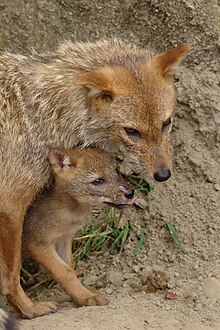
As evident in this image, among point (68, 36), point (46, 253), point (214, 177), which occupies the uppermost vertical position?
point (68, 36)

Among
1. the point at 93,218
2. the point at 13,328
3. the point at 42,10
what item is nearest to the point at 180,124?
the point at 93,218

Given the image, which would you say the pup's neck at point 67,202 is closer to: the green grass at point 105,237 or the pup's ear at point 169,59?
the green grass at point 105,237

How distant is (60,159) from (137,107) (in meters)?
0.85

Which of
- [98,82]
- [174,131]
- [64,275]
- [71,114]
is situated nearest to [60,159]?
[71,114]

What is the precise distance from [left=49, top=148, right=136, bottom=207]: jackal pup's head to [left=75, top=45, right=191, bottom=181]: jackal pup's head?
26 centimetres

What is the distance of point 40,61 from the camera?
7.50 meters

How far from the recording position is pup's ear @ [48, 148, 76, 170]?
7075 millimetres

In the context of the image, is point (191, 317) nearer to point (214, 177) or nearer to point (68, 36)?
point (214, 177)

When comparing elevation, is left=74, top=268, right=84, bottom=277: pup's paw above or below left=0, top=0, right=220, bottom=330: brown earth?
below

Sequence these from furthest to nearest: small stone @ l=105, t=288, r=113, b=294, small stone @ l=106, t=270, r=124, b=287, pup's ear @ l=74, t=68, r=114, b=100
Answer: small stone @ l=106, t=270, r=124, b=287, small stone @ l=105, t=288, r=113, b=294, pup's ear @ l=74, t=68, r=114, b=100

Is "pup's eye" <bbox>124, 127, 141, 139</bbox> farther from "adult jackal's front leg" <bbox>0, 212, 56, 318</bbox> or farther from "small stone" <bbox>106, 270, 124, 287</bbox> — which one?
"small stone" <bbox>106, 270, 124, 287</bbox>

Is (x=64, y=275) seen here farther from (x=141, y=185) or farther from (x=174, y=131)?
(x=174, y=131)

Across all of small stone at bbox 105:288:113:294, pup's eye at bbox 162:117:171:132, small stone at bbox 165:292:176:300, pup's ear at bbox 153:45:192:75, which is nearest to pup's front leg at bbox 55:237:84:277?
small stone at bbox 105:288:113:294

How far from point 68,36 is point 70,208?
2.06m
